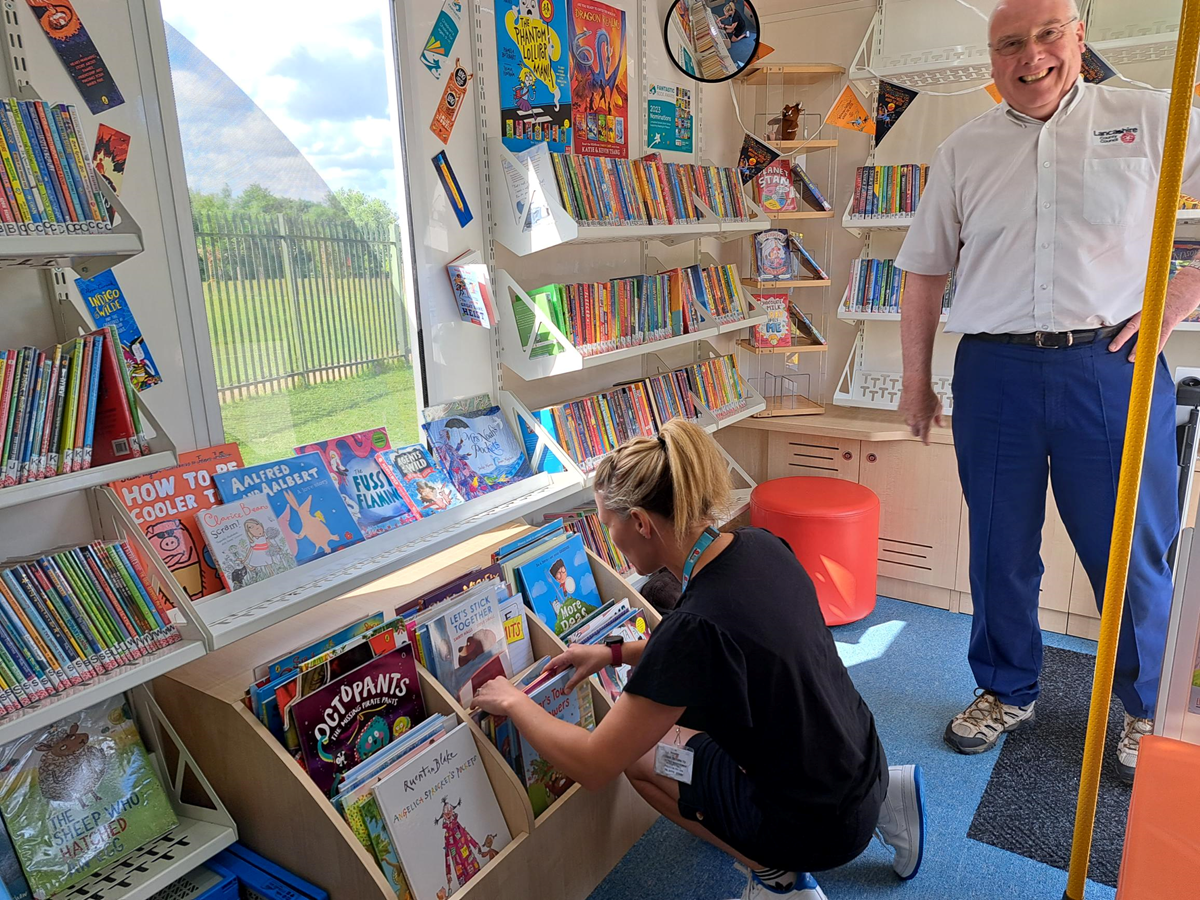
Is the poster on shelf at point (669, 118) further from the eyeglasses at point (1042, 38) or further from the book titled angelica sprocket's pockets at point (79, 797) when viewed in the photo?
the book titled angelica sprocket's pockets at point (79, 797)

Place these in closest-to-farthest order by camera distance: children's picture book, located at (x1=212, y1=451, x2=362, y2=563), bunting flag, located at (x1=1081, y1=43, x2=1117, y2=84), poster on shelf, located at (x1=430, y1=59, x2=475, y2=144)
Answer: children's picture book, located at (x1=212, y1=451, x2=362, y2=563) < poster on shelf, located at (x1=430, y1=59, x2=475, y2=144) < bunting flag, located at (x1=1081, y1=43, x2=1117, y2=84)

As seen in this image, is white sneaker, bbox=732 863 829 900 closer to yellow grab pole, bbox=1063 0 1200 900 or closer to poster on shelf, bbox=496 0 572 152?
yellow grab pole, bbox=1063 0 1200 900

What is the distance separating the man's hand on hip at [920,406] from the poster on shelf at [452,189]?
4.62 ft

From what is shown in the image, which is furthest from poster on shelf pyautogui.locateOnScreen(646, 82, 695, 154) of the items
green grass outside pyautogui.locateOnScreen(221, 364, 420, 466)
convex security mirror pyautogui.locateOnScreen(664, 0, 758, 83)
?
green grass outside pyautogui.locateOnScreen(221, 364, 420, 466)

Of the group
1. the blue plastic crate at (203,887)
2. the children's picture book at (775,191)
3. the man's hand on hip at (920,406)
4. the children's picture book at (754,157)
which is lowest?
the blue plastic crate at (203,887)

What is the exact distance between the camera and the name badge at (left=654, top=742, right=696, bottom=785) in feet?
5.88

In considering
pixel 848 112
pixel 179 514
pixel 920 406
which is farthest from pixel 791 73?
pixel 179 514

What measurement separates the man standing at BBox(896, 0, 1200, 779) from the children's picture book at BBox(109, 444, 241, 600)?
1.93 metres

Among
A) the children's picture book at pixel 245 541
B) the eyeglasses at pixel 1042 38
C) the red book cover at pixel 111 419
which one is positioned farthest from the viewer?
the eyeglasses at pixel 1042 38

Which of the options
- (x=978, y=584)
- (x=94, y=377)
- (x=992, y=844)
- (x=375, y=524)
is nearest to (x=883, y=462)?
(x=978, y=584)

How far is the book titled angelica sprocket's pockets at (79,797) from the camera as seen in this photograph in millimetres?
1416

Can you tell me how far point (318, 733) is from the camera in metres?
1.58

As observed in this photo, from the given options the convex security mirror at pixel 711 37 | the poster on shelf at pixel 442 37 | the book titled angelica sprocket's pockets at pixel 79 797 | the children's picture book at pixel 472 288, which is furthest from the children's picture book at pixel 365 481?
the convex security mirror at pixel 711 37

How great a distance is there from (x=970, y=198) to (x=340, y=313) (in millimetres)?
1779
